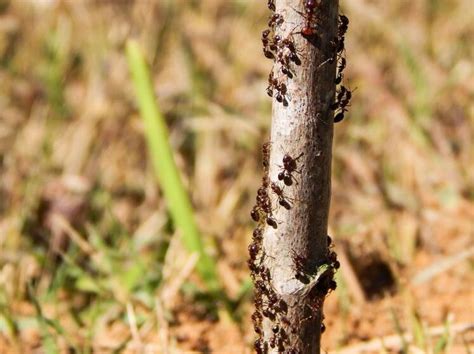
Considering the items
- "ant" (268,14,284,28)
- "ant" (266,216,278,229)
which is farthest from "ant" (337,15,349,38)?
"ant" (266,216,278,229)

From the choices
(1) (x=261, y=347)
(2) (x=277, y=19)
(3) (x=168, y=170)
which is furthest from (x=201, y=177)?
(2) (x=277, y=19)

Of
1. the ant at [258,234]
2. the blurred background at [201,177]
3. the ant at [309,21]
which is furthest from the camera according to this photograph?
the blurred background at [201,177]

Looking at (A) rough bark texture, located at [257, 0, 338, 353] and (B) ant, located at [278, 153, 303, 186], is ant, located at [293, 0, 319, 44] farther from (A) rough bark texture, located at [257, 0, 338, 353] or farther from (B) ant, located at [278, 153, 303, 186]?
(B) ant, located at [278, 153, 303, 186]

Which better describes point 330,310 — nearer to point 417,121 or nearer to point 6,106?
point 417,121

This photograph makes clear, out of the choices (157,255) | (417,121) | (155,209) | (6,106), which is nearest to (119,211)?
(155,209)

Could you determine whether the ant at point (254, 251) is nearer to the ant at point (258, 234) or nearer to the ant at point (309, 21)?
the ant at point (258, 234)

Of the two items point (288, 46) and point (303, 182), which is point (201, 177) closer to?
point (303, 182)

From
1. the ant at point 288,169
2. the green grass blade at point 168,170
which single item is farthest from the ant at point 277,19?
the green grass blade at point 168,170
